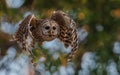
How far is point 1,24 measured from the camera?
1.87 metres

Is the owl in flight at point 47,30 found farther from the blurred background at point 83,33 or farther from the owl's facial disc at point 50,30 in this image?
the blurred background at point 83,33

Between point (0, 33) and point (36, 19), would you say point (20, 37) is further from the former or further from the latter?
point (0, 33)

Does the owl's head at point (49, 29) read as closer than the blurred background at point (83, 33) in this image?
Yes

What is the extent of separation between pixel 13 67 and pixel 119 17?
1.20 m

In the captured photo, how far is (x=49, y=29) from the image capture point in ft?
4.20

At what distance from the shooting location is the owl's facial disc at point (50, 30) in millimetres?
1249

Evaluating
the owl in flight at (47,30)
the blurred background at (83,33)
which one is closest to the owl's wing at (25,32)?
the owl in flight at (47,30)

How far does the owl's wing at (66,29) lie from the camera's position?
49.8 inches

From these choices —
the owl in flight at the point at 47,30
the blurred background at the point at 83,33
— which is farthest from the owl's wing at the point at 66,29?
the blurred background at the point at 83,33

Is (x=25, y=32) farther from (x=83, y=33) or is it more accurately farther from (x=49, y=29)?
(x=83, y=33)

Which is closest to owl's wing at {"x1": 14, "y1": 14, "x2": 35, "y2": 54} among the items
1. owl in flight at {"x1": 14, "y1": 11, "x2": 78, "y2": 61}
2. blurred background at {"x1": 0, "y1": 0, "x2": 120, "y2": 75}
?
owl in flight at {"x1": 14, "y1": 11, "x2": 78, "y2": 61}

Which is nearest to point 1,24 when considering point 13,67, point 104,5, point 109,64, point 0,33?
point 0,33

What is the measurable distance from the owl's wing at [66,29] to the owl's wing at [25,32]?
8cm

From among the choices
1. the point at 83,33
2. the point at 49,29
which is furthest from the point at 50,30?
the point at 83,33
